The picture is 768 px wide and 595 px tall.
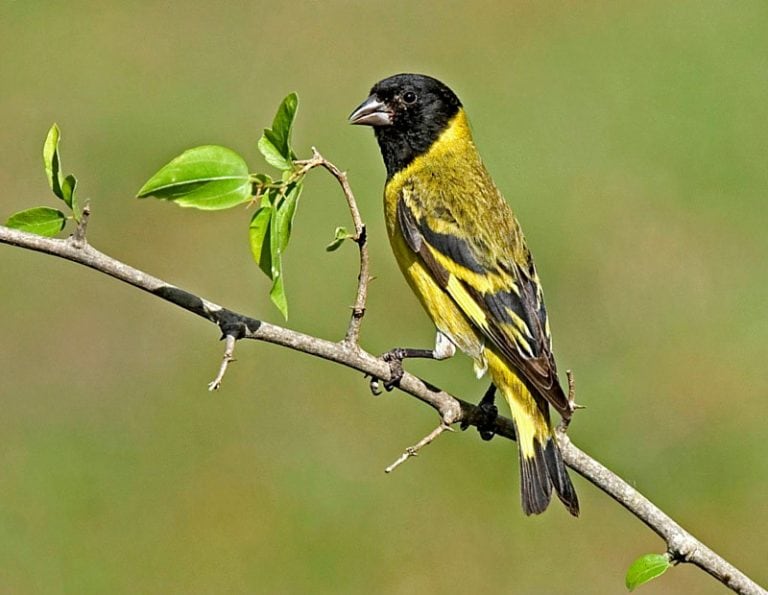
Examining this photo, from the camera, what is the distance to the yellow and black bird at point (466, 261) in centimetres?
496

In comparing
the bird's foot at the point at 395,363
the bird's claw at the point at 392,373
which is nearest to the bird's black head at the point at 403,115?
the bird's foot at the point at 395,363

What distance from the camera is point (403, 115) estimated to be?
603 cm

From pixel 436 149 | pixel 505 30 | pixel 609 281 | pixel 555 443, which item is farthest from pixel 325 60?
pixel 555 443

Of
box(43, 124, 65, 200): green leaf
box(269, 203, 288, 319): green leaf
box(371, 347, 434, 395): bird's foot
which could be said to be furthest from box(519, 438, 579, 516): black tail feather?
box(43, 124, 65, 200): green leaf

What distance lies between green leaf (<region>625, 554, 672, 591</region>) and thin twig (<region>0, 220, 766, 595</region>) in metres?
0.14

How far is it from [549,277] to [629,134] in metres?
3.26

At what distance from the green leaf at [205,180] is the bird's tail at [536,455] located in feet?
5.55

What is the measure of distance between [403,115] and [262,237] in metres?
2.59

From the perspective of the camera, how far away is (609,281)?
12.6m

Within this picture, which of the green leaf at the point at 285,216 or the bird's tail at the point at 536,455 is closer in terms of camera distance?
the green leaf at the point at 285,216

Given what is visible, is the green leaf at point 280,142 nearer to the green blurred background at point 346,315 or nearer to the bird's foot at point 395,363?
→ the bird's foot at point 395,363

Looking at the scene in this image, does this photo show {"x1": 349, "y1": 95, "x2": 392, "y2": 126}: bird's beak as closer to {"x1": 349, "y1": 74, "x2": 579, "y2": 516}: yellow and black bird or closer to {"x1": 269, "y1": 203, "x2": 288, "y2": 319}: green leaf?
{"x1": 349, "y1": 74, "x2": 579, "y2": 516}: yellow and black bird

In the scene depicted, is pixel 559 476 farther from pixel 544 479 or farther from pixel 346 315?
pixel 346 315

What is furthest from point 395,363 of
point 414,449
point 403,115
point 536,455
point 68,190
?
point 403,115
